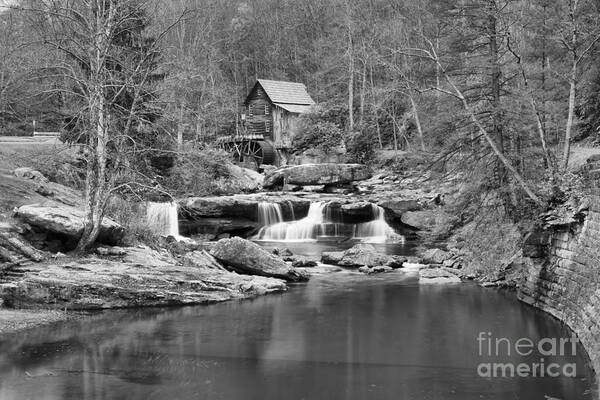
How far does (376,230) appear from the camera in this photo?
26.4 meters

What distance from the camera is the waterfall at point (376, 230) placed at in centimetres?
2588

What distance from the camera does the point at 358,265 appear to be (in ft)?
61.9

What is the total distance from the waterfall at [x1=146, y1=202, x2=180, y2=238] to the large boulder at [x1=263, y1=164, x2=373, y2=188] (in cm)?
866

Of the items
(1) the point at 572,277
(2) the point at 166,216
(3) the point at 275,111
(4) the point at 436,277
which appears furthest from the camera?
(3) the point at 275,111

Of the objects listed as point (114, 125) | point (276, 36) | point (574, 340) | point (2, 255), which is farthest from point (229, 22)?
point (574, 340)

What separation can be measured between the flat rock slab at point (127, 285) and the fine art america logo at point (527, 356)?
6.40 metres

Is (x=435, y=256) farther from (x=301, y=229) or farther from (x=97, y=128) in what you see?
A: (x=97, y=128)

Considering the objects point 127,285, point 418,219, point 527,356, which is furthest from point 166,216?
point 527,356

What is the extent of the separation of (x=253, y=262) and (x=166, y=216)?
10.0 metres

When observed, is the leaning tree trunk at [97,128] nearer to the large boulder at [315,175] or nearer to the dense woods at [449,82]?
the dense woods at [449,82]

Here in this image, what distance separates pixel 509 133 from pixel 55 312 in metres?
12.2

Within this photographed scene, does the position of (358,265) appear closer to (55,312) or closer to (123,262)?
(123,262)

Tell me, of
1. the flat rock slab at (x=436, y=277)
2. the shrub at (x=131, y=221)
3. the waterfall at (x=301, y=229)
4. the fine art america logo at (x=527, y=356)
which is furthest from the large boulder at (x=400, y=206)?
the fine art america logo at (x=527, y=356)

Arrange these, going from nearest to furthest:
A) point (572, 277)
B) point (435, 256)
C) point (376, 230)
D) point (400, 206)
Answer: point (572, 277) → point (435, 256) → point (400, 206) → point (376, 230)
